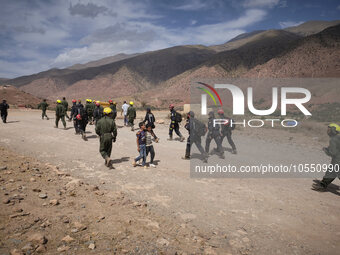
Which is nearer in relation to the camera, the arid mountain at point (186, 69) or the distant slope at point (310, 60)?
the distant slope at point (310, 60)

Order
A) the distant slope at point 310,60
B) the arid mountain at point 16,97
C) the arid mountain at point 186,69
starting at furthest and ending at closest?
the arid mountain at point 186,69, the distant slope at point 310,60, the arid mountain at point 16,97

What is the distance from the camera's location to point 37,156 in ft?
26.9

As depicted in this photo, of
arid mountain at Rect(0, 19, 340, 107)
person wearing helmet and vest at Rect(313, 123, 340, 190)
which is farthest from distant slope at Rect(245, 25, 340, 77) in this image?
person wearing helmet and vest at Rect(313, 123, 340, 190)

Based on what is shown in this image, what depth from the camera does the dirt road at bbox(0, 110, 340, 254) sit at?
3.79 metres

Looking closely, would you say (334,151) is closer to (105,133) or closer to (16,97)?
(105,133)

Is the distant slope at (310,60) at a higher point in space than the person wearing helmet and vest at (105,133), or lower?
higher

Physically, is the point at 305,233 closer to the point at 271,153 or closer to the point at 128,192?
the point at 128,192

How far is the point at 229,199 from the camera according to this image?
A: 5203 millimetres

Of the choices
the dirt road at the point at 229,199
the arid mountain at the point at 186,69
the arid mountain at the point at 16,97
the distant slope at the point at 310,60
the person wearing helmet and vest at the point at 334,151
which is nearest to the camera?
the dirt road at the point at 229,199

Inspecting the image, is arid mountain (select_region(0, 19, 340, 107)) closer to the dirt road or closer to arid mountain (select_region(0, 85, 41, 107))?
arid mountain (select_region(0, 85, 41, 107))

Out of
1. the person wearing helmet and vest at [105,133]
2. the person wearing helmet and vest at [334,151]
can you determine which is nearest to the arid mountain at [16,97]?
the person wearing helmet and vest at [105,133]

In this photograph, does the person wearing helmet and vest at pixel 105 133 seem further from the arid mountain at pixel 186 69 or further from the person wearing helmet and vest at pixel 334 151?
the arid mountain at pixel 186 69

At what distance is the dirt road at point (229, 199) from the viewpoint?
3.79 m

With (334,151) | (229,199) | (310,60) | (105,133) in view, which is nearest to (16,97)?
(105,133)
